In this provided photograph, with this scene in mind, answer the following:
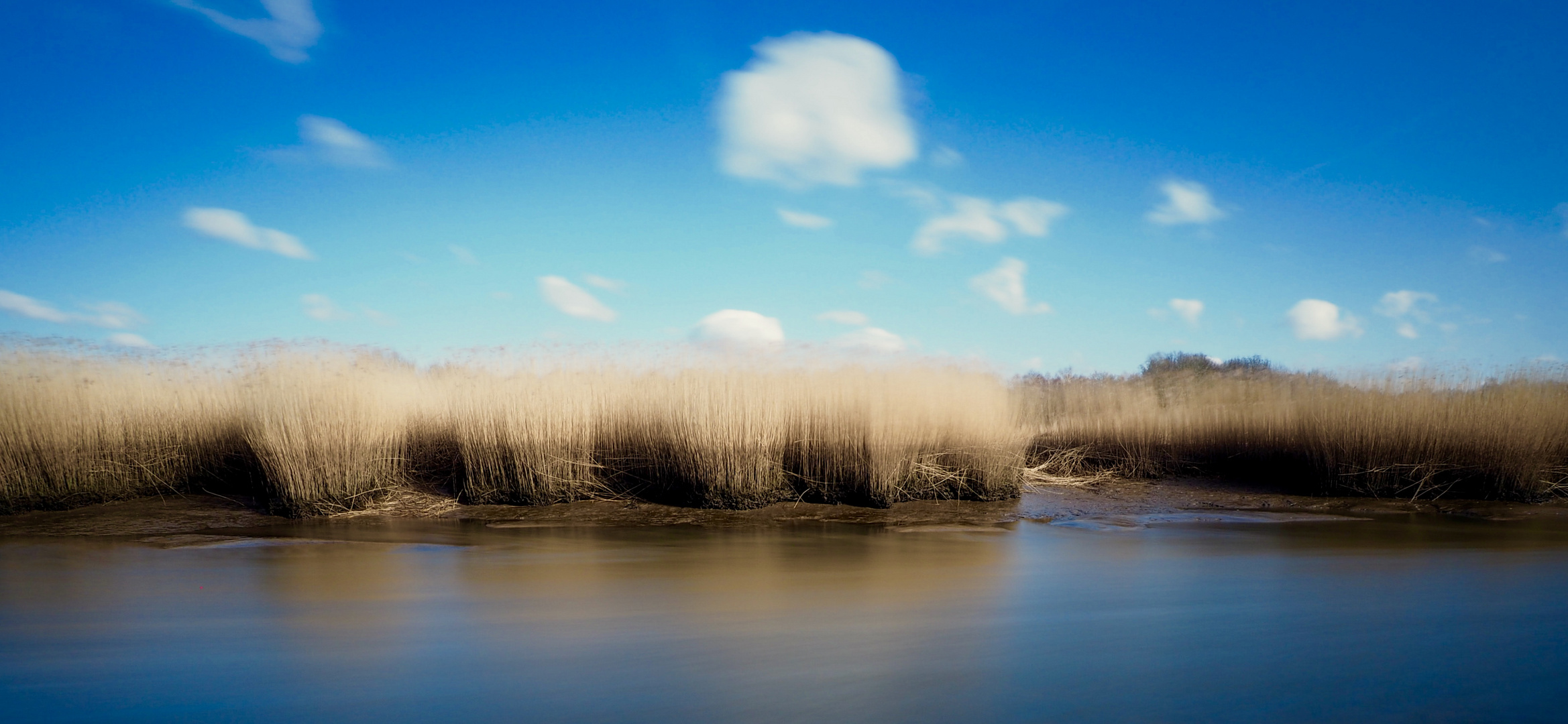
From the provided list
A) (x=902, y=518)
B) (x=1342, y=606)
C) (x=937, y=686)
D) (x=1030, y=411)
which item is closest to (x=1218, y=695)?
(x=937, y=686)

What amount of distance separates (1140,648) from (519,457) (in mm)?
5572

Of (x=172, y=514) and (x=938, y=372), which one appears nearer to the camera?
(x=172, y=514)

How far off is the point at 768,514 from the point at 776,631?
3.46m

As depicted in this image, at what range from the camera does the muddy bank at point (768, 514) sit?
6516mm

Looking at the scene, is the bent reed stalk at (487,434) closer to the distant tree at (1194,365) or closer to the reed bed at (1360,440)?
the reed bed at (1360,440)

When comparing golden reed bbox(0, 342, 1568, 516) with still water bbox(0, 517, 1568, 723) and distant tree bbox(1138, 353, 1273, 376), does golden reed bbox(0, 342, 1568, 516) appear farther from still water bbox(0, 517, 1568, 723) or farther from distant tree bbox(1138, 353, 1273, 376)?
distant tree bbox(1138, 353, 1273, 376)

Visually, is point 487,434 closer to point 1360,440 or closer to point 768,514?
point 768,514

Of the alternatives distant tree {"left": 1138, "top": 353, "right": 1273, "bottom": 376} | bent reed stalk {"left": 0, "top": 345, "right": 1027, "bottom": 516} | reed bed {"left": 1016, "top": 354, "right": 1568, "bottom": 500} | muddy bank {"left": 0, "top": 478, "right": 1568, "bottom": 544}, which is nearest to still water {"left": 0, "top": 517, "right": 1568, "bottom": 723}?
muddy bank {"left": 0, "top": 478, "right": 1568, "bottom": 544}

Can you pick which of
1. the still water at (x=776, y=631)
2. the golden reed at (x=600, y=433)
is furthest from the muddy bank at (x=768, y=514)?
the still water at (x=776, y=631)

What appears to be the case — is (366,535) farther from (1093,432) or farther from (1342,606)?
(1093,432)

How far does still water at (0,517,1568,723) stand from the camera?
2932 mm

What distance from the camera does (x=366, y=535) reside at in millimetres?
6180

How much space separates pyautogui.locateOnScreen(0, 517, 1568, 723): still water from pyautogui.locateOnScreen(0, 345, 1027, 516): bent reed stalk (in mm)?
1328

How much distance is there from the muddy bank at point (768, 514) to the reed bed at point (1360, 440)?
33 centimetres
